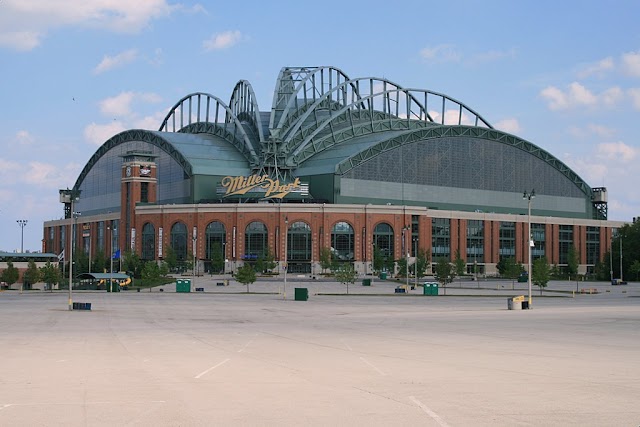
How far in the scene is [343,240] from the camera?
169 meters

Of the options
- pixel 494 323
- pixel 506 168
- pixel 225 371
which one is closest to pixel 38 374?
pixel 225 371

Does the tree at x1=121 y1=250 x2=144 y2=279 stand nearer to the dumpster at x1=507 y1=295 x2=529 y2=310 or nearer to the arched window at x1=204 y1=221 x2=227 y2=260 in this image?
the arched window at x1=204 y1=221 x2=227 y2=260

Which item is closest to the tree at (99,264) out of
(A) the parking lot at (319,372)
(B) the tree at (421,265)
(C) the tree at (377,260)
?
(C) the tree at (377,260)

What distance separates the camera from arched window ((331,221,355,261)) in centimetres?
16838

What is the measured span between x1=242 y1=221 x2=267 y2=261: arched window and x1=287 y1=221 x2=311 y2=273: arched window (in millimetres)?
5199

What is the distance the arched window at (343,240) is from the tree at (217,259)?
2166cm

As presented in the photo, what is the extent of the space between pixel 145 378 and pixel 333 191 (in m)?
146

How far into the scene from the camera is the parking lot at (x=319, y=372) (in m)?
19.0

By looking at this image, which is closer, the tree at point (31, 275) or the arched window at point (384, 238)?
the tree at point (31, 275)

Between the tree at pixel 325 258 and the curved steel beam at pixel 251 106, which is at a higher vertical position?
the curved steel beam at pixel 251 106

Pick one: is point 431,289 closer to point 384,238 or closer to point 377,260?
point 377,260

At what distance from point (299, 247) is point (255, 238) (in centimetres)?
884

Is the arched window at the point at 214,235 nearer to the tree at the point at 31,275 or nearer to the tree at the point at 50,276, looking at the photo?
the tree at the point at 31,275

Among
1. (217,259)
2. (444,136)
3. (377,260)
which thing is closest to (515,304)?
(377,260)
